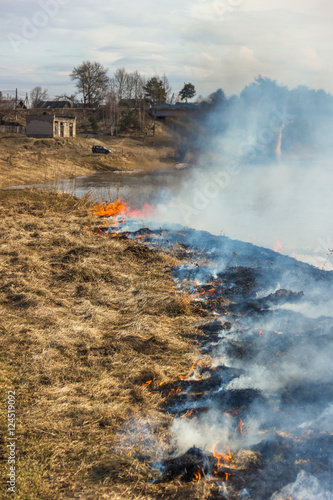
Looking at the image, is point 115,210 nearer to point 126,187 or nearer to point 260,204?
point 260,204

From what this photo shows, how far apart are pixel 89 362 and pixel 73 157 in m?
42.9

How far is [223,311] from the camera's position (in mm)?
9133

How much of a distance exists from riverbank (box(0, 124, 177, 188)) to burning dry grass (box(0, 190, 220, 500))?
19.5 m

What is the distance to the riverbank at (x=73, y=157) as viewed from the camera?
34.6 metres

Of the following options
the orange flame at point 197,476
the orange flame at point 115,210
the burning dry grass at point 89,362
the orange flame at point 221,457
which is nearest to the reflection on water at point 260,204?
the orange flame at point 115,210

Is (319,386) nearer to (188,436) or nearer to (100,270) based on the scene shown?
(188,436)

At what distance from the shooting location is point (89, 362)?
6785 millimetres

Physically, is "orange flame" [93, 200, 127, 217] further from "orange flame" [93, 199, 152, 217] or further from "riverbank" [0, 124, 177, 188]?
"riverbank" [0, 124, 177, 188]

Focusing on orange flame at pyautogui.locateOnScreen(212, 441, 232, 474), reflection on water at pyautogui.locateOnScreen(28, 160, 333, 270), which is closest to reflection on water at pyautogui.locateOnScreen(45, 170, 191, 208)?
reflection on water at pyautogui.locateOnScreen(28, 160, 333, 270)

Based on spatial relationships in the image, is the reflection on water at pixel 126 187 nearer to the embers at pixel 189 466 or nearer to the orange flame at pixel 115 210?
the orange flame at pixel 115 210

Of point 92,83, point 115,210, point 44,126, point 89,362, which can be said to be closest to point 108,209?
point 115,210

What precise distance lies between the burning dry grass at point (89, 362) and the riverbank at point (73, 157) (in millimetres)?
19485

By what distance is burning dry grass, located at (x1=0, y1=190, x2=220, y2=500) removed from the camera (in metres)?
4.62

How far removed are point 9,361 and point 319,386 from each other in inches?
187
